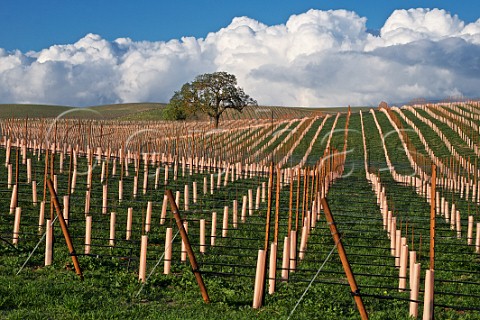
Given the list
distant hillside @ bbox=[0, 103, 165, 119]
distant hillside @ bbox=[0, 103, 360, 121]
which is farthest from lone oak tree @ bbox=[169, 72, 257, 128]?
distant hillside @ bbox=[0, 103, 165, 119]

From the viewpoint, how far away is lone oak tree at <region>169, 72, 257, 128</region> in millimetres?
73375

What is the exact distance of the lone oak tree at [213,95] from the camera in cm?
7338

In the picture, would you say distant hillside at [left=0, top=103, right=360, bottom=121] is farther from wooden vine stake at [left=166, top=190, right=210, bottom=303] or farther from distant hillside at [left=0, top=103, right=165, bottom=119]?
wooden vine stake at [left=166, top=190, right=210, bottom=303]

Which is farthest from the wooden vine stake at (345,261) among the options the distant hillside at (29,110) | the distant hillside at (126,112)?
the distant hillside at (29,110)

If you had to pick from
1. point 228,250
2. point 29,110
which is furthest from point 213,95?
point 29,110

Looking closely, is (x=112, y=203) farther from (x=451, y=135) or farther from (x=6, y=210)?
(x=451, y=135)

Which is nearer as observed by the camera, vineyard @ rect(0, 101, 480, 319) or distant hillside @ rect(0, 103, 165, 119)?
vineyard @ rect(0, 101, 480, 319)

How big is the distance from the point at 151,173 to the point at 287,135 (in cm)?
2702

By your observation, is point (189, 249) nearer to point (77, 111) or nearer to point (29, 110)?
point (29, 110)

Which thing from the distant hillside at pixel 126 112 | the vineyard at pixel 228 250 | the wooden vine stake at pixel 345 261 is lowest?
the vineyard at pixel 228 250

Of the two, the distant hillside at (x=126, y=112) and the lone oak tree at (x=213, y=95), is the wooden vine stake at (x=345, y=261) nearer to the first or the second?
the lone oak tree at (x=213, y=95)

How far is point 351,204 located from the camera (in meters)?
26.1

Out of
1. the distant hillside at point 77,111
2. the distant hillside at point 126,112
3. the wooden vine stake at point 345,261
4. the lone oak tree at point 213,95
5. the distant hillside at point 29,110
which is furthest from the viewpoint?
the distant hillside at point 77,111

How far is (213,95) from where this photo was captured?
73750 millimetres
